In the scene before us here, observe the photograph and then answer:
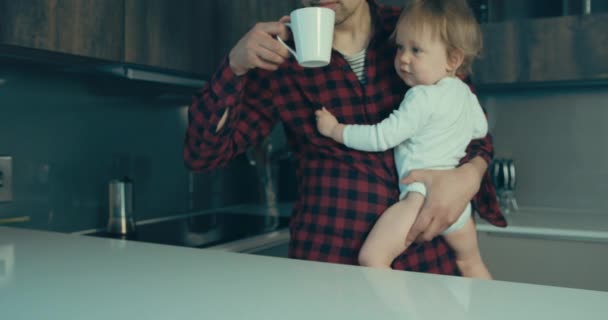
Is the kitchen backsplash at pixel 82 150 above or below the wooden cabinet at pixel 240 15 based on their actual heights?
below

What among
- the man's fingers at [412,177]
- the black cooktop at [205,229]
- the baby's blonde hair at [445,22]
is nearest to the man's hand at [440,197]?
the man's fingers at [412,177]

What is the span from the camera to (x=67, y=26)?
4.20 ft

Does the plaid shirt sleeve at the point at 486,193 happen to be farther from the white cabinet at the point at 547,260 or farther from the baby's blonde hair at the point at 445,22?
the white cabinet at the point at 547,260

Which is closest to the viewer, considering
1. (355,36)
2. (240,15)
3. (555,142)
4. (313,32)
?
(313,32)

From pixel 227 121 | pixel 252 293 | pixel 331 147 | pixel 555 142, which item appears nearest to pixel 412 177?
pixel 331 147

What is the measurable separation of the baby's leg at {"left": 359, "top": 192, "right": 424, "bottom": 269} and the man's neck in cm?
34

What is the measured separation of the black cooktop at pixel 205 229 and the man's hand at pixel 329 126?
2.13ft

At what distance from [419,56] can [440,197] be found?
0.93 ft

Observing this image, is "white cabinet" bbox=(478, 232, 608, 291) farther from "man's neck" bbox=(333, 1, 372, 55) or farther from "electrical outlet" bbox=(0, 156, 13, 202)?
"electrical outlet" bbox=(0, 156, 13, 202)

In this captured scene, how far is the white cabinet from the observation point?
176 cm

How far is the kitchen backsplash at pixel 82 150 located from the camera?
1.58m

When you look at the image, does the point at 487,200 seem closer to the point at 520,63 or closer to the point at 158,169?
the point at 520,63

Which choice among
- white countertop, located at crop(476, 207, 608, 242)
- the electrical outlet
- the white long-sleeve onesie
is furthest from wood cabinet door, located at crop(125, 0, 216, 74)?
white countertop, located at crop(476, 207, 608, 242)

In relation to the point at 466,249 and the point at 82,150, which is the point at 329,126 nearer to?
the point at 466,249
